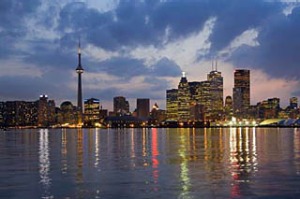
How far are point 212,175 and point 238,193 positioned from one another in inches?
369

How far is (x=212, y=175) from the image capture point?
39.1 meters

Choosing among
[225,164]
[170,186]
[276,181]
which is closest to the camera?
[170,186]

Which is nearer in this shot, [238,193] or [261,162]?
[238,193]

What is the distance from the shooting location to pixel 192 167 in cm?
4566

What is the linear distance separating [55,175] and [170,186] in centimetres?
1191

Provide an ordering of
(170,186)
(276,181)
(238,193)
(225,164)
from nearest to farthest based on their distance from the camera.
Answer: (238,193) → (170,186) → (276,181) → (225,164)

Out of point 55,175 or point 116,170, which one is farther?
point 116,170

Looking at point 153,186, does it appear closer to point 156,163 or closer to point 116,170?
point 116,170

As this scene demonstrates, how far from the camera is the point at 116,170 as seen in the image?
143 ft

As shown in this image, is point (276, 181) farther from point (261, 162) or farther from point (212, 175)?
point (261, 162)

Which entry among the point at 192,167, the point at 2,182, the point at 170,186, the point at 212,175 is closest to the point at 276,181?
the point at 212,175

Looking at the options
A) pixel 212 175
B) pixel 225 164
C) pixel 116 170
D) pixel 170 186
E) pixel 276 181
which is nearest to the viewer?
pixel 170 186

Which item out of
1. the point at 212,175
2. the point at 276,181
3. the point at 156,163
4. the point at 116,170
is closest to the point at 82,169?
the point at 116,170

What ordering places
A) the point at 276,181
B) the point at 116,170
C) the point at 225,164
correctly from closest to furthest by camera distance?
the point at 276,181 → the point at 116,170 → the point at 225,164
